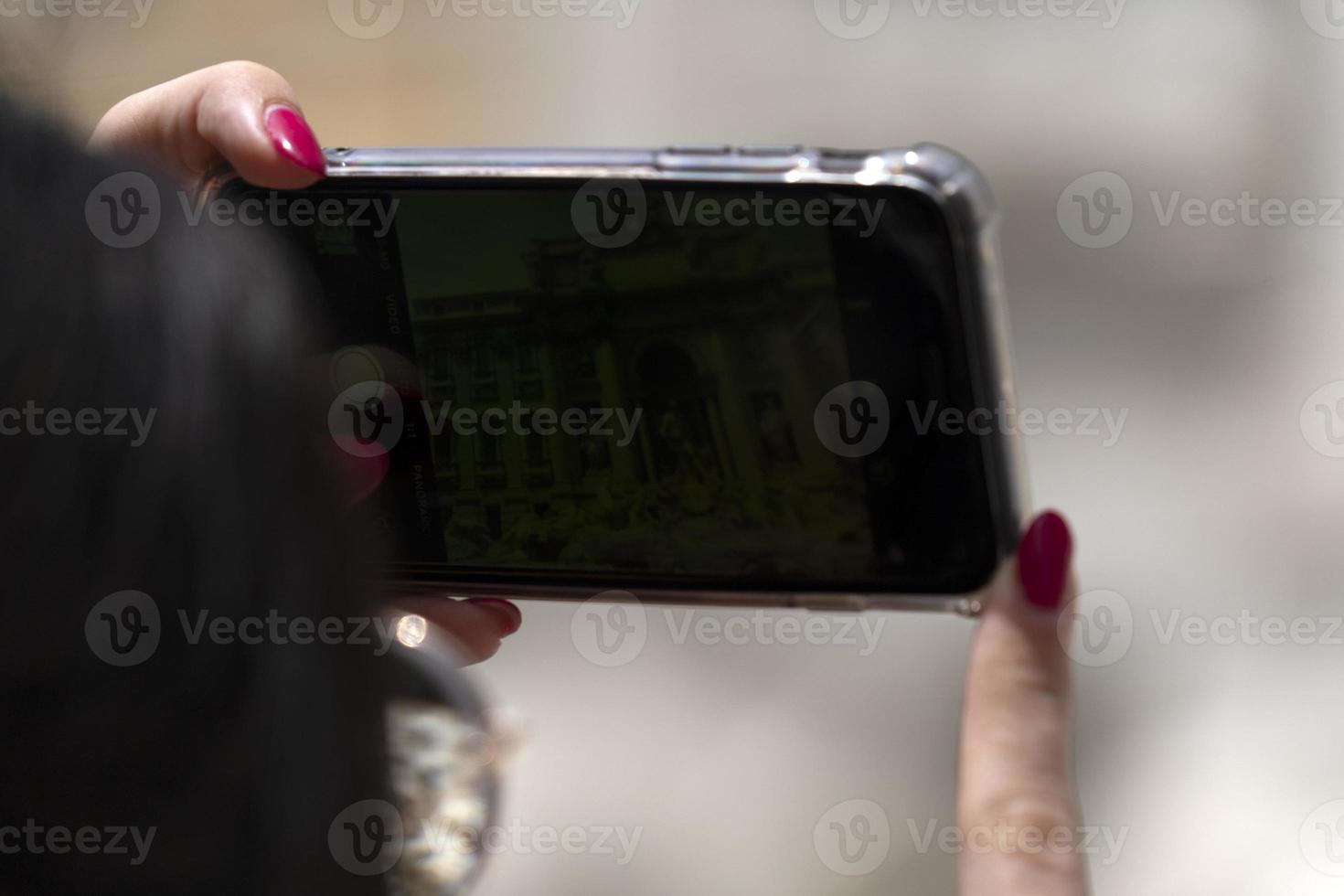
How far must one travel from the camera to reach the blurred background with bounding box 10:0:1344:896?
0.57 m

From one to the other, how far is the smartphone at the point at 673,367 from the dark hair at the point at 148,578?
0.12 m

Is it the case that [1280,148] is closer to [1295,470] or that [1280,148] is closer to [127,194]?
[1295,470]

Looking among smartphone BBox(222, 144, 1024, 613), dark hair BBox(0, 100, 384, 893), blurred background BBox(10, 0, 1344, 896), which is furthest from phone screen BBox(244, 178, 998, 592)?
blurred background BBox(10, 0, 1344, 896)

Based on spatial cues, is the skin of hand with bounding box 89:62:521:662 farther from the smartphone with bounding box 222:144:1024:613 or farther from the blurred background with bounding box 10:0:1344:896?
the blurred background with bounding box 10:0:1344:896

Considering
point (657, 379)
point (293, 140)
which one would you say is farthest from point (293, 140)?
point (657, 379)

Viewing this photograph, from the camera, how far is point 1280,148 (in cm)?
60

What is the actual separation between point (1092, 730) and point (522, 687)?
1.14 feet

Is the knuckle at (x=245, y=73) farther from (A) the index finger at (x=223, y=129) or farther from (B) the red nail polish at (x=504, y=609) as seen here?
(B) the red nail polish at (x=504, y=609)

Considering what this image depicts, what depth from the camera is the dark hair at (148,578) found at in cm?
19

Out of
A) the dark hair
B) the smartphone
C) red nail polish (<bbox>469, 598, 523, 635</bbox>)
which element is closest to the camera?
the dark hair

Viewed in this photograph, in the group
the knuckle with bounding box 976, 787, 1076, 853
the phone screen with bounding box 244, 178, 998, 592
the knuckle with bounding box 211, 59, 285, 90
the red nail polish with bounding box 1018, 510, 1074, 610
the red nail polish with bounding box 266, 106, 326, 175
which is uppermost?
→ the knuckle with bounding box 211, 59, 285, 90

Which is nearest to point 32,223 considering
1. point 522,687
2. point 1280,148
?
point 522,687

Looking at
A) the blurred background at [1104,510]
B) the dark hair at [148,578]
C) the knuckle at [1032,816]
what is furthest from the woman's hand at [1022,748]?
the blurred background at [1104,510]

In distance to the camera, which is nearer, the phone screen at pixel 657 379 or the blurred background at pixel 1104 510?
the phone screen at pixel 657 379
